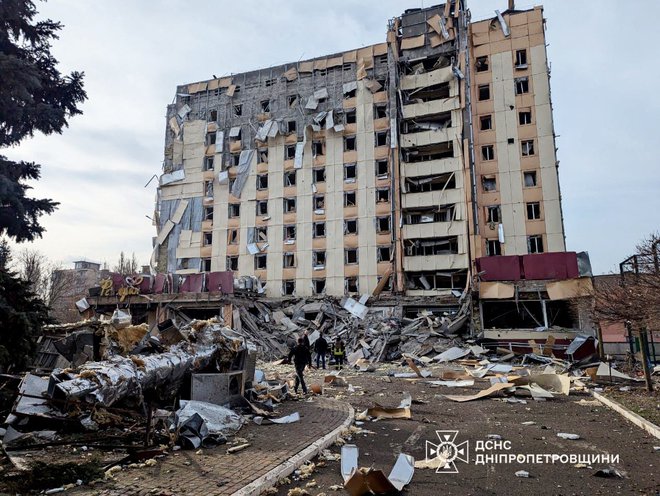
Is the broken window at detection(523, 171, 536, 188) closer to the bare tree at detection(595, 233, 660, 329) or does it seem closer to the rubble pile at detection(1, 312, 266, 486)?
the bare tree at detection(595, 233, 660, 329)

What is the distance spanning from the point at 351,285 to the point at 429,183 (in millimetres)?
10119

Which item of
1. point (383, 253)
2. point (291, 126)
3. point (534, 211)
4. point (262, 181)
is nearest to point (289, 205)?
point (262, 181)

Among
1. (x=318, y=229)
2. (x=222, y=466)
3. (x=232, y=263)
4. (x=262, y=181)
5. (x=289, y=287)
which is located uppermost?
(x=262, y=181)

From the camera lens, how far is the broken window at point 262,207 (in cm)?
3841

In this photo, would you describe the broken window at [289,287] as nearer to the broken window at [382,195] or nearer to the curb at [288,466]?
the broken window at [382,195]

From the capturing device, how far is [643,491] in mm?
5191

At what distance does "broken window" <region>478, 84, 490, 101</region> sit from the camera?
34938mm

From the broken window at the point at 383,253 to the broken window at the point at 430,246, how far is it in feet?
4.51

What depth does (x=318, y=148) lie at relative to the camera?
3816cm

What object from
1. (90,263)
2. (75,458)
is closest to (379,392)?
(75,458)

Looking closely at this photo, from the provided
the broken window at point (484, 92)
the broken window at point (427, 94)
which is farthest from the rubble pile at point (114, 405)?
the broken window at point (484, 92)

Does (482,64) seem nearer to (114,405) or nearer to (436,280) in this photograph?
(436,280)

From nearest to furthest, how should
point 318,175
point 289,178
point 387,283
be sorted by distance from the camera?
point 387,283, point 318,175, point 289,178

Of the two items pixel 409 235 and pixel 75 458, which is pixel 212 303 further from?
pixel 75 458
